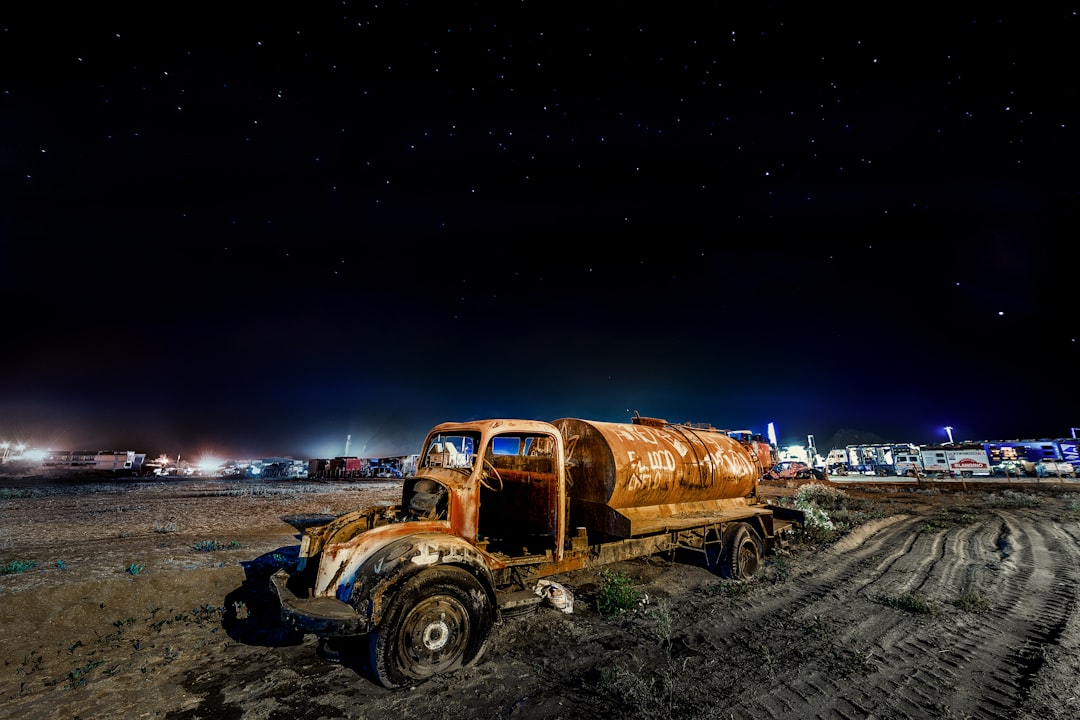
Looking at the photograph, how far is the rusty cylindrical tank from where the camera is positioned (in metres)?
6.62

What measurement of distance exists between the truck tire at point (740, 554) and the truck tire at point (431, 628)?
5.50 m

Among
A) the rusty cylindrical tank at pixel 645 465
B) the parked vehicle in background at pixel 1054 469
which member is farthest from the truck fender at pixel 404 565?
the parked vehicle in background at pixel 1054 469

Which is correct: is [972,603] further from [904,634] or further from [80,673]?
[80,673]

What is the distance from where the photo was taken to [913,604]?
5996mm

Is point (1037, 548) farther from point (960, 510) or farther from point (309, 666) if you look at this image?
point (309, 666)

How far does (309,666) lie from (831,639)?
6.29 metres

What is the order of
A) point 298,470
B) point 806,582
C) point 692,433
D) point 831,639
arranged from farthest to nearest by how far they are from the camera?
point 298,470
point 692,433
point 806,582
point 831,639

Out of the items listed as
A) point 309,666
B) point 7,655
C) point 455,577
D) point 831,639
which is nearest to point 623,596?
point 831,639

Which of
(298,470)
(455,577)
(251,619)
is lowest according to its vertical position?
(298,470)

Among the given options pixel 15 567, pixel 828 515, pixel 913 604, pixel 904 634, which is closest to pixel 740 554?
pixel 913 604

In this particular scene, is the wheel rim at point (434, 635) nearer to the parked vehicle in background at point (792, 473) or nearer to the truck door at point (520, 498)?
the truck door at point (520, 498)

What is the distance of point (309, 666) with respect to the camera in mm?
4555

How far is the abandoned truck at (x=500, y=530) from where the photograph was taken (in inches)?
164

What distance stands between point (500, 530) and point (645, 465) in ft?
9.30
